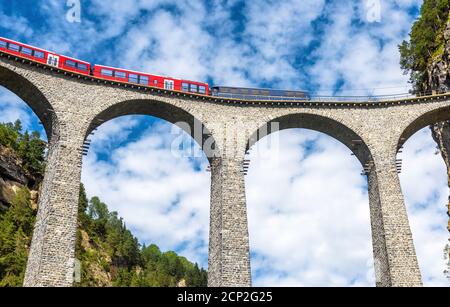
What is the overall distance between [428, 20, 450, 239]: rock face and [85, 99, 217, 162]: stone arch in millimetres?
19475

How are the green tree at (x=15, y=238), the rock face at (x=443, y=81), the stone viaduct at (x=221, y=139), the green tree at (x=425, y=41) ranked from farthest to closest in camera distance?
the green tree at (x=15, y=238)
the green tree at (x=425, y=41)
the rock face at (x=443, y=81)
the stone viaduct at (x=221, y=139)

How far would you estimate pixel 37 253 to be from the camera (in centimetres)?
2547

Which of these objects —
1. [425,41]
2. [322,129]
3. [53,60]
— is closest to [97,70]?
[53,60]

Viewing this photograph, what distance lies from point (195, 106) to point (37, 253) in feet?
44.8

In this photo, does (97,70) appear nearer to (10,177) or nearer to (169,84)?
(169,84)

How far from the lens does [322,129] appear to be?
3491 cm

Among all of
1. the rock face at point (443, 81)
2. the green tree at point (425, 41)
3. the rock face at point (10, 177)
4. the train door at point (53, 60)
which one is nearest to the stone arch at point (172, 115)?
the train door at point (53, 60)

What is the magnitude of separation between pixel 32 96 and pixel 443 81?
101 ft

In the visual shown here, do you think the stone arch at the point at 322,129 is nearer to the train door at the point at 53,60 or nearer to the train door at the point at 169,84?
the train door at the point at 169,84

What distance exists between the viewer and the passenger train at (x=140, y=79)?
29.0 meters

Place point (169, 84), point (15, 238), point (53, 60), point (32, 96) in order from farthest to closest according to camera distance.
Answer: point (15, 238) < point (169, 84) < point (53, 60) < point (32, 96)

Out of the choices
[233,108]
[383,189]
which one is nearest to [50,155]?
[233,108]

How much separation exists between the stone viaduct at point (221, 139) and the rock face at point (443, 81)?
4322 millimetres
